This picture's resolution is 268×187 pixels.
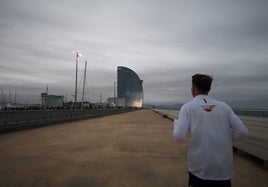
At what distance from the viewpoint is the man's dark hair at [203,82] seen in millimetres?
2908

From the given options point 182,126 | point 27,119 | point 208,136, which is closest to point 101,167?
point 182,126

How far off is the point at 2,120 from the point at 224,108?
13.1m

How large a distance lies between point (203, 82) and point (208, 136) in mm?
579

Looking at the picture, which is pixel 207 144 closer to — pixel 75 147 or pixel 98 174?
pixel 98 174

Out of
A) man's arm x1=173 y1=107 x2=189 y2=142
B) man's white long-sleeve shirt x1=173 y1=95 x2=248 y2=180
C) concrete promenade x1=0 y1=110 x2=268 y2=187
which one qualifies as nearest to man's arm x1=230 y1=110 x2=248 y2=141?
man's white long-sleeve shirt x1=173 y1=95 x2=248 y2=180

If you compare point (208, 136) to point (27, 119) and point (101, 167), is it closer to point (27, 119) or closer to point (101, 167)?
point (101, 167)

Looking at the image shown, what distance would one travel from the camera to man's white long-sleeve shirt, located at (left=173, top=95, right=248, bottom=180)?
266 centimetres

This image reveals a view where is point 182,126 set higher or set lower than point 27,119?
higher

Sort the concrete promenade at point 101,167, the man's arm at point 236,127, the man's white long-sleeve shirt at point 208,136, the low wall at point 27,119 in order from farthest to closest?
the low wall at point 27,119 < the concrete promenade at point 101,167 < the man's arm at point 236,127 < the man's white long-sleeve shirt at point 208,136

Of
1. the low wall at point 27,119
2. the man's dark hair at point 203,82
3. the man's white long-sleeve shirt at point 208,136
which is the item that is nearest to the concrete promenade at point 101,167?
the man's white long-sleeve shirt at point 208,136

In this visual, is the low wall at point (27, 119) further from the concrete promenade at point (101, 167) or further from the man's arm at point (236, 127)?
the man's arm at point (236, 127)

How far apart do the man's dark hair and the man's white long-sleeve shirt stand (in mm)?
189

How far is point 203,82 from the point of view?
2.91 metres

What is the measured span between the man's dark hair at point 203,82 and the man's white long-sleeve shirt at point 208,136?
19 centimetres
